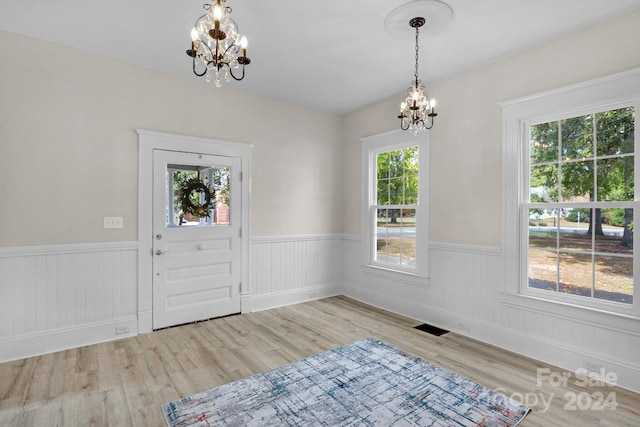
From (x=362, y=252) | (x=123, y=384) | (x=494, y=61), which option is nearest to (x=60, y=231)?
(x=123, y=384)

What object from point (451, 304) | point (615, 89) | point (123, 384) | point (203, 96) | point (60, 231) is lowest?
point (123, 384)

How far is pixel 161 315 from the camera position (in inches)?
146

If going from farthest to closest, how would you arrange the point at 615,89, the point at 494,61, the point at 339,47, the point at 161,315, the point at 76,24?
the point at 161,315 → the point at 494,61 → the point at 339,47 → the point at 76,24 → the point at 615,89

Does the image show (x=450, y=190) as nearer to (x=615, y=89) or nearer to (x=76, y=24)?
(x=615, y=89)

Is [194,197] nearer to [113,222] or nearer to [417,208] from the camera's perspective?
[113,222]

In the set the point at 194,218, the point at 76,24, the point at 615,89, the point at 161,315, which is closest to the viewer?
the point at 615,89

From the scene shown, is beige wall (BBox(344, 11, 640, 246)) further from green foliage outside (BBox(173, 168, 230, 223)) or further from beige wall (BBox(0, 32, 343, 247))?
green foliage outside (BBox(173, 168, 230, 223))

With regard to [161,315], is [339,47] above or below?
above

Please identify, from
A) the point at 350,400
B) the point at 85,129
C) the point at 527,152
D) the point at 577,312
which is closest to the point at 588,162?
the point at 527,152

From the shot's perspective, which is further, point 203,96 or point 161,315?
point 203,96

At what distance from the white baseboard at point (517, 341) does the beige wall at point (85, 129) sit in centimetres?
224

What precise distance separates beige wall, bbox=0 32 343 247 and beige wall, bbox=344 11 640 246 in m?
2.27

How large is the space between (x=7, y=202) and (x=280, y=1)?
2979mm

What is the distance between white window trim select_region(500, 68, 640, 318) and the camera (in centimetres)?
257
